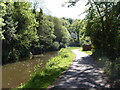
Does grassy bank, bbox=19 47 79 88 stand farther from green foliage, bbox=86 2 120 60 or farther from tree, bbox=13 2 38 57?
tree, bbox=13 2 38 57

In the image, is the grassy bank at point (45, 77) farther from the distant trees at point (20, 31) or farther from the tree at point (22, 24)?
the tree at point (22, 24)

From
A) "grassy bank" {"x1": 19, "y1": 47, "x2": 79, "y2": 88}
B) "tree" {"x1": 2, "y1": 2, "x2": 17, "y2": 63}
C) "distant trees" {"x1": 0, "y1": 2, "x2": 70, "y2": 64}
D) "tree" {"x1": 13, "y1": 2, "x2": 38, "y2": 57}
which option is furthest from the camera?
"tree" {"x1": 13, "y1": 2, "x2": 38, "y2": 57}

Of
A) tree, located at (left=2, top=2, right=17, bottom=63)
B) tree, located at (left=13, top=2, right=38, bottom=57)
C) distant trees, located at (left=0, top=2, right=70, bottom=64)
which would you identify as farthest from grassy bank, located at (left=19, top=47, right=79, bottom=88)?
tree, located at (left=13, top=2, right=38, bottom=57)

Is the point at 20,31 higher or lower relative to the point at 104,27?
higher

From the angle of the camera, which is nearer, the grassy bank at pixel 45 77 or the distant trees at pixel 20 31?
the grassy bank at pixel 45 77

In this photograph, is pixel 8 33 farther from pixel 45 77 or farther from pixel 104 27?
pixel 45 77

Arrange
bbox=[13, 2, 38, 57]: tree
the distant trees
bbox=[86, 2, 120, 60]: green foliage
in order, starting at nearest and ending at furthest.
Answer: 1. bbox=[86, 2, 120, 60]: green foliage
2. the distant trees
3. bbox=[13, 2, 38, 57]: tree

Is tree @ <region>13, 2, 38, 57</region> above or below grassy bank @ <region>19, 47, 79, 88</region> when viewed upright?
above

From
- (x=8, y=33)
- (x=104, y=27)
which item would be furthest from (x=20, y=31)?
A: (x=104, y=27)

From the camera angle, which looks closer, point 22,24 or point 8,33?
point 8,33

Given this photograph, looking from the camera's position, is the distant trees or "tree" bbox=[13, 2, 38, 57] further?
"tree" bbox=[13, 2, 38, 57]

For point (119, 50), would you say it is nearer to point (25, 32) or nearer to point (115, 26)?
point (115, 26)

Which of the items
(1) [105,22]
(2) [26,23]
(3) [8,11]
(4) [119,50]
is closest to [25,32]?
(2) [26,23]

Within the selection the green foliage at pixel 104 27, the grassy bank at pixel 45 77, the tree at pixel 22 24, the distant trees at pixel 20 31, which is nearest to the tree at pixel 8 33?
the distant trees at pixel 20 31
